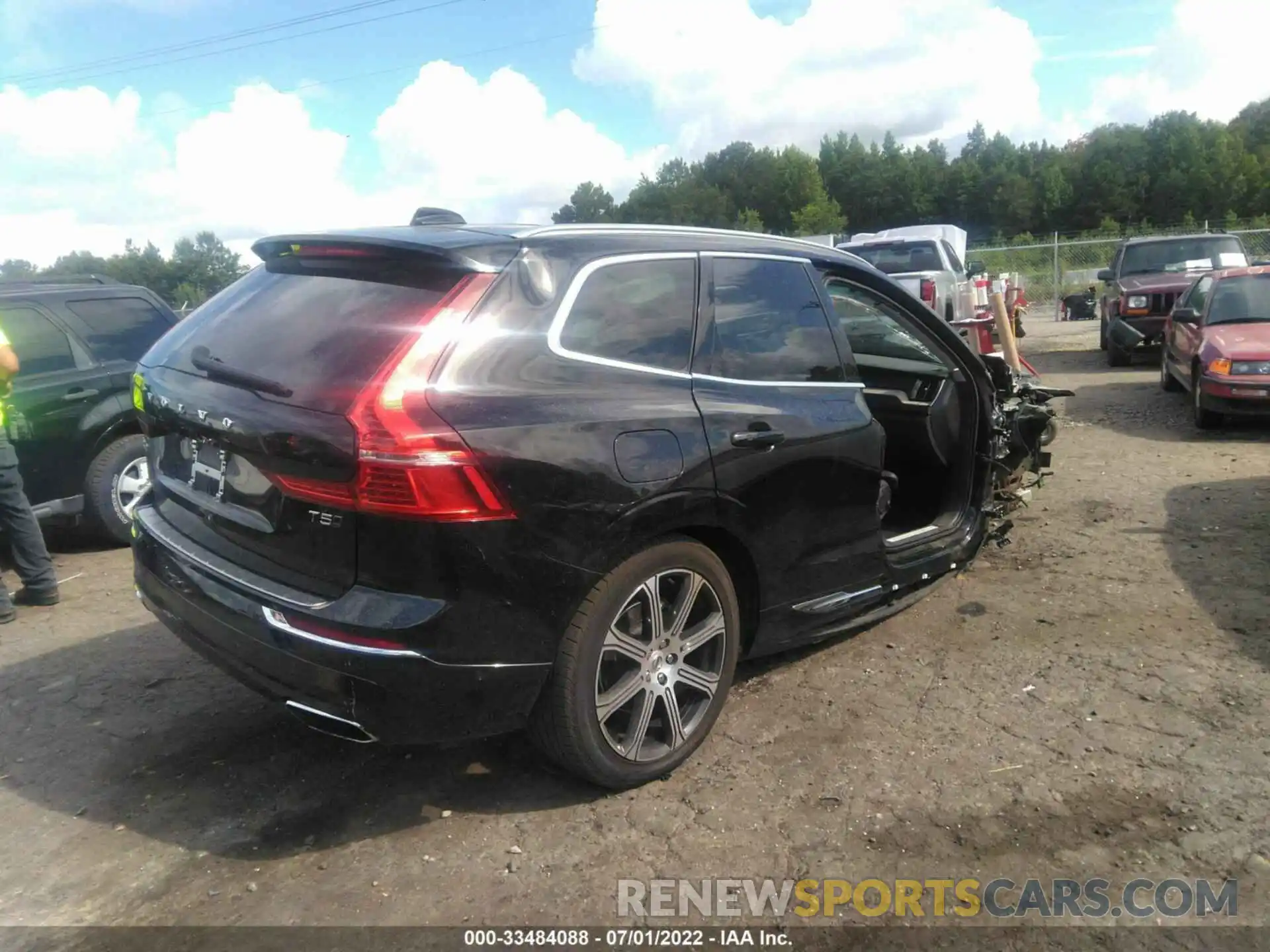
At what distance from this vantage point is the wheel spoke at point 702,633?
3.42 metres

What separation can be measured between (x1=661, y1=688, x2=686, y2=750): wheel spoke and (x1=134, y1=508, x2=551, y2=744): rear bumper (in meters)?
0.57

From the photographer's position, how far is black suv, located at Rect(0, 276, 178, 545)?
6.09 metres

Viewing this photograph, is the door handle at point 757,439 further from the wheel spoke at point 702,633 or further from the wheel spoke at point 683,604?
the wheel spoke at point 702,633

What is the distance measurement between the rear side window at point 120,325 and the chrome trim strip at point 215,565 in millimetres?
3475

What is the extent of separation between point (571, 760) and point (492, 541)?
82cm

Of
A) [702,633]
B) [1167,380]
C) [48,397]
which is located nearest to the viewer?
[702,633]

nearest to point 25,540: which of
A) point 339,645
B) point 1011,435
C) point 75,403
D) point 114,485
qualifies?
point 114,485

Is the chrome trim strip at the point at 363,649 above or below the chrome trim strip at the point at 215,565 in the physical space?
below

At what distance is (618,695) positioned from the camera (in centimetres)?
323

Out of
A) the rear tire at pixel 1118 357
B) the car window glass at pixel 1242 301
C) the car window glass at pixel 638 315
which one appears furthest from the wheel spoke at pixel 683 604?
the rear tire at pixel 1118 357

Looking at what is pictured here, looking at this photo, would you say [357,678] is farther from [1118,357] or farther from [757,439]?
[1118,357]

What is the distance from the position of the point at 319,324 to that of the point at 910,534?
2.83 metres

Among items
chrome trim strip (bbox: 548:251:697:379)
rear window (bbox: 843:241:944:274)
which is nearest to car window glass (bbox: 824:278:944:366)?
chrome trim strip (bbox: 548:251:697:379)

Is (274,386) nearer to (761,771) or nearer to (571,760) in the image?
(571,760)
